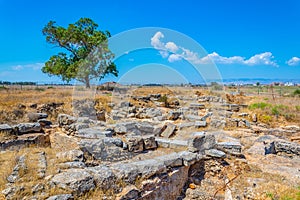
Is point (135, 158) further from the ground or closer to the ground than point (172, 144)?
closer to the ground

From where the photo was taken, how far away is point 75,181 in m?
3.21

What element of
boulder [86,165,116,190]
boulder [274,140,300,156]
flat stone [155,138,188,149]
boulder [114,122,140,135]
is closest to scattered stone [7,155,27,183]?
boulder [86,165,116,190]

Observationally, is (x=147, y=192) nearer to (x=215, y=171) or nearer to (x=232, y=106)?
(x=215, y=171)

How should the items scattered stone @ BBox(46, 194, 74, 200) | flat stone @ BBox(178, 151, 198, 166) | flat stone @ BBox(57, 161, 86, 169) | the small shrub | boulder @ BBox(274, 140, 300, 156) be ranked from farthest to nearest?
the small shrub
boulder @ BBox(274, 140, 300, 156)
flat stone @ BBox(178, 151, 198, 166)
flat stone @ BBox(57, 161, 86, 169)
scattered stone @ BBox(46, 194, 74, 200)

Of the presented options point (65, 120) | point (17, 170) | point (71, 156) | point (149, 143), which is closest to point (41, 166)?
point (17, 170)

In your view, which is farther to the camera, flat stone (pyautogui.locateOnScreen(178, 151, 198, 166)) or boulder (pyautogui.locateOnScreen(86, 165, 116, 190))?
flat stone (pyautogui.locateOnScreen(178, 151, 198, 166))

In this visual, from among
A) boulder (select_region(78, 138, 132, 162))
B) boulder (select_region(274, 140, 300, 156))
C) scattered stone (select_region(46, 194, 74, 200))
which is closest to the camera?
scattered stone (select_region(46, 194, 74, 200))

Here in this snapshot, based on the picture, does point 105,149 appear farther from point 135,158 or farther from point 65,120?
point 65,120

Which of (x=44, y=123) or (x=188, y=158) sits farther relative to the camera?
(x=44, y=123)

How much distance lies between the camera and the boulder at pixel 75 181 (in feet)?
10.4

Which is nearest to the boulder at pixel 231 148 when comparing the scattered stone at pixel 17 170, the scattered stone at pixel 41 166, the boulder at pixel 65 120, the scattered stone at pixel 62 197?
the scattered stone at pixel 62 197

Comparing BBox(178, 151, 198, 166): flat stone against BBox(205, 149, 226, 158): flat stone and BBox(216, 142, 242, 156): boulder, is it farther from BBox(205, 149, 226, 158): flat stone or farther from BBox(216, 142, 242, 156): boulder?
BBox(216, 142, 242, 156): boulder

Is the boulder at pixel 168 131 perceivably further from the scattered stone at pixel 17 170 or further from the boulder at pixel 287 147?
the scattered stone at pixel 17 170

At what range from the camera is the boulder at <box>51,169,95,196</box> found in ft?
10.4
